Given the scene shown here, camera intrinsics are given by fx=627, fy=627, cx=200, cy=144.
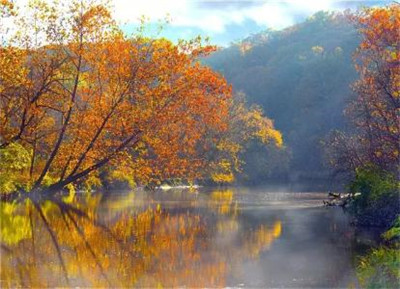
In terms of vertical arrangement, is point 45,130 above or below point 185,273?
above

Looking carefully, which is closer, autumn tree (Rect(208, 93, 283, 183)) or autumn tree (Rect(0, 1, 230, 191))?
autumn tree (Rect(0, 1, 230, 191))

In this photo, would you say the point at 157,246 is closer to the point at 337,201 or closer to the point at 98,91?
the point at 98,91

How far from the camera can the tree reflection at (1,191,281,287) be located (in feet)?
56.2

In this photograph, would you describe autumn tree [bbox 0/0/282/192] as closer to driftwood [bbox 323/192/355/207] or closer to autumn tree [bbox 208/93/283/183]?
driftwood [bbox 323/192/355/207]

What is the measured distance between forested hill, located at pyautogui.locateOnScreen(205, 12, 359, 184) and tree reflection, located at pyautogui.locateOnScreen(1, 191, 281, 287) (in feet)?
A: 213

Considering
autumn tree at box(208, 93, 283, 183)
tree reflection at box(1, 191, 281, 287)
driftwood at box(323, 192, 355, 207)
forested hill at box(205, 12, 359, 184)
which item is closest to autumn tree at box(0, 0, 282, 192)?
tree reflection at box(1, 191, 281, 287)

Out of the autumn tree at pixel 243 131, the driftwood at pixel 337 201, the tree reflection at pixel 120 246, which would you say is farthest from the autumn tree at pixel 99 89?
the autumn tree at pixel 243 131

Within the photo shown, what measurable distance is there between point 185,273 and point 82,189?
4103cm

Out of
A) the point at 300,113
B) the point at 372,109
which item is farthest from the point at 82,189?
the point at 300,113

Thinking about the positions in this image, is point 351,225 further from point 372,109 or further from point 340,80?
point 340,80

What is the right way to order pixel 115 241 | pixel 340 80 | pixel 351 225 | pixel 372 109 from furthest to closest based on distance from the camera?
pixel 340 80 → pixel 372 109 → pixel 351 225 → pixel 115 241

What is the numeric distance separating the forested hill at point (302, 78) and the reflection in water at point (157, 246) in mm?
63200

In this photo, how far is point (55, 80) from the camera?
19047mm

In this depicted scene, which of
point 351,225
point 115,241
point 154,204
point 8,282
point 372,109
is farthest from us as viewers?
point 154,204
